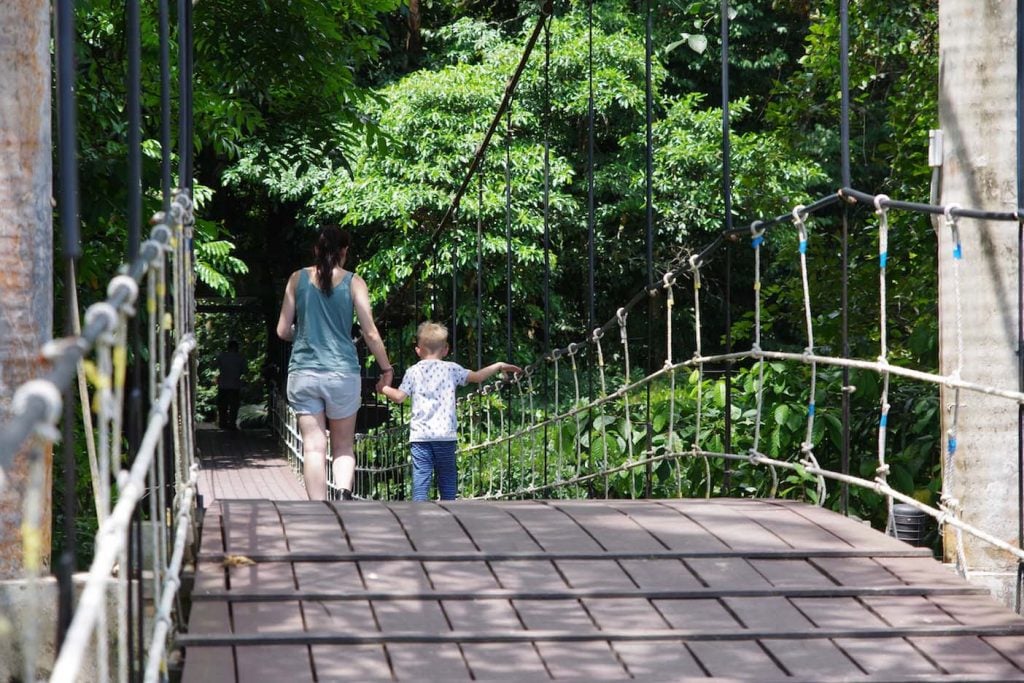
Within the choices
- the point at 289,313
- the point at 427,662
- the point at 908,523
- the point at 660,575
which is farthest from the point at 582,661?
the point at 289,313

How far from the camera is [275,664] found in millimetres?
2312

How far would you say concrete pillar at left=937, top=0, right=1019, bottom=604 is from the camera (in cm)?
315

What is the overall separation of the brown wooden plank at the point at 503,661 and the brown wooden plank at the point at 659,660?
0.15 metres

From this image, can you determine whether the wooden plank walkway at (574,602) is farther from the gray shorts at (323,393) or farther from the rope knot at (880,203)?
the gray shorts at (323,393)

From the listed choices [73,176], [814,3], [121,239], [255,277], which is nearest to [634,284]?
[255,277]

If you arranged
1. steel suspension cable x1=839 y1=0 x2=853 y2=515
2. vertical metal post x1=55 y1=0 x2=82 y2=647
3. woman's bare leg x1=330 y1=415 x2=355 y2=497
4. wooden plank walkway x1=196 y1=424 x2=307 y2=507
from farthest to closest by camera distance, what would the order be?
wooden plank walkway x1=196 y1=424 x2=307 y2=507 < woman's bare leg x1=330 y1=415 x2=355 y2=497 < steel suspension cable x1=839 y1=0 x2=853 y2=515 < vertical metal post x1=55 y1=0 x2=82 y2=647

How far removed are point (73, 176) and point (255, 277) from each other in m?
16.1

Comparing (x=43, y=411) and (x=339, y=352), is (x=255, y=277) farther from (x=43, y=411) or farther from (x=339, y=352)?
(x=43, y=411)

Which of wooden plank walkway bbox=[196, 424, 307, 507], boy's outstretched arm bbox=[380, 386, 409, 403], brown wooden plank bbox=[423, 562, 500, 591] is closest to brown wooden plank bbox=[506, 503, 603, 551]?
brown wooden plank bbox=[423, 562, 500, 591]

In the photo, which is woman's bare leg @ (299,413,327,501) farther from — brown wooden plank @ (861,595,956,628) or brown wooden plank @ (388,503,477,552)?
brown wooden plank @ (861,595,956,628)

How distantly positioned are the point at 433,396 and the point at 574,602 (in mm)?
2439

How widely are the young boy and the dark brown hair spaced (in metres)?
0.64

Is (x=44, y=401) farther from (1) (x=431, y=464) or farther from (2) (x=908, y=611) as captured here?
(1) (x=431, y=464)

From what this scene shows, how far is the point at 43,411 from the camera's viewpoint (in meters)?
1.02
